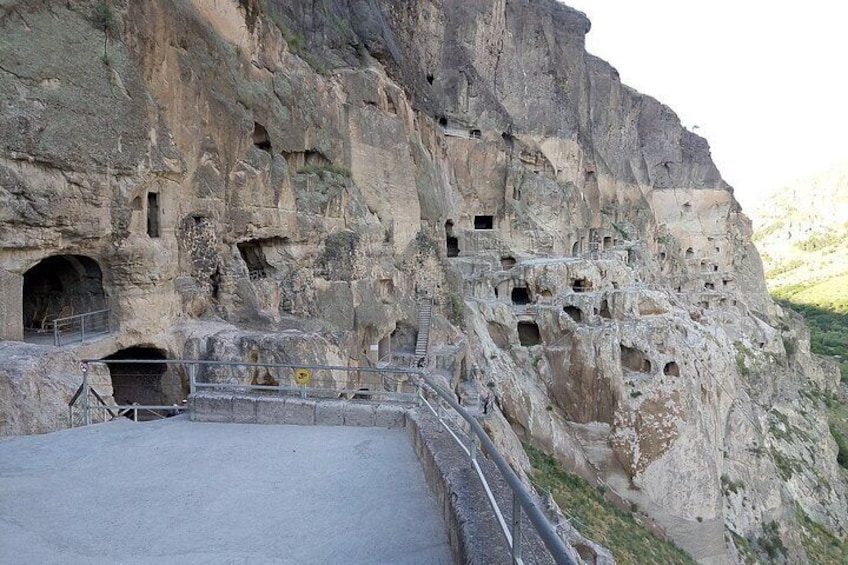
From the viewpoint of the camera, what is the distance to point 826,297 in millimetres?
86812

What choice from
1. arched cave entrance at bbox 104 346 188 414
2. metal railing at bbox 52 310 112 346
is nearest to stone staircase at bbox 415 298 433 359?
arched cave entrance at bbox 104 346 188 414

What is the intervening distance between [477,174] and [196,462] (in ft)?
105

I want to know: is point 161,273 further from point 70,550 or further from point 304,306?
point 70,550

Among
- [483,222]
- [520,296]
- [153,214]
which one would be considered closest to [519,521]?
[153,214]

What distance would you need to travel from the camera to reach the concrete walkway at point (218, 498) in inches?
145

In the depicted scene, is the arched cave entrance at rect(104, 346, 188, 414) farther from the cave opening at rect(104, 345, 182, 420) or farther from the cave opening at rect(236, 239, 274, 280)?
the cave opening at rect(236, 239, 274, 280)

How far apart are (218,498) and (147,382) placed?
34.8 feet

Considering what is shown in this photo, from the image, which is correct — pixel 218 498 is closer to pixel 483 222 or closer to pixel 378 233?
pixel 378 233

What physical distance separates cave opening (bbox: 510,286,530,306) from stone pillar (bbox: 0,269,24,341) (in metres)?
22.7

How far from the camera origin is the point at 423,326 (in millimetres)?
21703

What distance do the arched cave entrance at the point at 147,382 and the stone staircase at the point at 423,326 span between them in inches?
340

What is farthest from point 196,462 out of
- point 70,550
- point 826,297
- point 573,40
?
point 826,297

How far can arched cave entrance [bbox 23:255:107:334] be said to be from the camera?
13625 mm

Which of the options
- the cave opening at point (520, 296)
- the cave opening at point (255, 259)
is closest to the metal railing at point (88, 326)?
the cave opening at point (255, 259)
